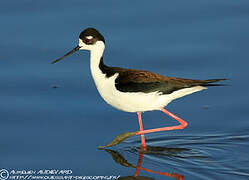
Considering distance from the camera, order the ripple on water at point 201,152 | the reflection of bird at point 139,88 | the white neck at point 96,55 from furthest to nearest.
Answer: the white neck at point 96,55, the reflection of bird at point 139,88, the ripple on water at point 201,152

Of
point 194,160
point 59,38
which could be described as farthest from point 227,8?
point 194,160

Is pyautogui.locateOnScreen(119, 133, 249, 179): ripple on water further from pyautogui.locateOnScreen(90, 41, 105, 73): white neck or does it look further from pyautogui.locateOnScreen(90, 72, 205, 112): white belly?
pyautogui.locateOnScreen(90, 41, 105, 73): white neck

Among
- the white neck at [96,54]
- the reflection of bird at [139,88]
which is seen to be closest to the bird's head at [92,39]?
the white neck at [96,54]

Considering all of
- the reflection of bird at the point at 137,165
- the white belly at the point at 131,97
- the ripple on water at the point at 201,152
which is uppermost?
the white belly at the point at 131,97

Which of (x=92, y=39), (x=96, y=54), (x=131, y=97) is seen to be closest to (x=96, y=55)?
(x=96, y=54)

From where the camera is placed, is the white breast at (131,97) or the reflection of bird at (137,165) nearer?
the reflection of bird at (137,165)

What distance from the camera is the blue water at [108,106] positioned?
752 cm

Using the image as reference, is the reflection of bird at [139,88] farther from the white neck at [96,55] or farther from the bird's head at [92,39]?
the bird's head at [92,39]

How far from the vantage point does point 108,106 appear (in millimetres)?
8836

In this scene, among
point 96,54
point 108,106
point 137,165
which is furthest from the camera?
point 108,106

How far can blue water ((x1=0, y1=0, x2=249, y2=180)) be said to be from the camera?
7.52m

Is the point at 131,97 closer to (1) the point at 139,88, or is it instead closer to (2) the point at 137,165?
(1) the point at 139,88

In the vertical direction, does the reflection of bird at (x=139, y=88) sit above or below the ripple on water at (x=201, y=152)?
above

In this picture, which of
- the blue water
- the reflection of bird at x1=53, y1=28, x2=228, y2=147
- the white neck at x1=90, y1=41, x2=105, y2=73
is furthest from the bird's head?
the blue water
